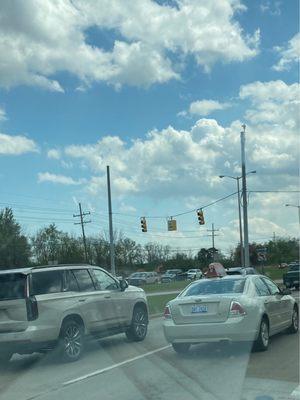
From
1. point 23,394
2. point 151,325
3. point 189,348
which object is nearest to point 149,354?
point 189,348

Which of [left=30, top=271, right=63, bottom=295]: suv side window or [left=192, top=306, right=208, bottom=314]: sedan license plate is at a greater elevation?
[left=30, top=271, right=63, bottom=295]: suv side window

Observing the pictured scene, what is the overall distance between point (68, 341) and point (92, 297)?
1211 mm

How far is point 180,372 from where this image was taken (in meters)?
8.73

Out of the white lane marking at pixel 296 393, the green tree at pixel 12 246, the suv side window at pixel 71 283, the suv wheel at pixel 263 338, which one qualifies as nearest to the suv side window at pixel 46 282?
the suv side window at pixel 71 283

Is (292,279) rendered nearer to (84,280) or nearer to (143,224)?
(143,224)

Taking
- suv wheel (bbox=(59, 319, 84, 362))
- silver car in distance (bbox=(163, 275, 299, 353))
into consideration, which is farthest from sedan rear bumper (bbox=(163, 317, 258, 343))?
suv wheel (bbox=(59, 319, 84, 362))

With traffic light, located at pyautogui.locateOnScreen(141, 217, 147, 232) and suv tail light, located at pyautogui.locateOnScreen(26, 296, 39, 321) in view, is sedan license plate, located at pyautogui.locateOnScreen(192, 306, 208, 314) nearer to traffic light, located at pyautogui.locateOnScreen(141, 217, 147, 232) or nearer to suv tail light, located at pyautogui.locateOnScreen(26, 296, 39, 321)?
suv tail light, located at pyautogui.locateOnScreen(26, 296, 39, 321)

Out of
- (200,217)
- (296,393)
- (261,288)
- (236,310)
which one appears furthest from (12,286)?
(200,217)

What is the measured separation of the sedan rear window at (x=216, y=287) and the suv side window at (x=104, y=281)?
190 centimetres

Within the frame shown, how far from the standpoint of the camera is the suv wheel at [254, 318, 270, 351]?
401 inches

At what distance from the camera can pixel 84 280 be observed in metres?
11.6

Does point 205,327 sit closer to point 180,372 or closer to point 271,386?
point 180,372

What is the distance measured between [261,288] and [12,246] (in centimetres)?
4591

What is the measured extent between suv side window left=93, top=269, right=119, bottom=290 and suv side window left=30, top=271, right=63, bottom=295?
4.02ft
